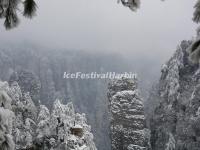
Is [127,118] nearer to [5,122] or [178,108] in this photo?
[178,108]

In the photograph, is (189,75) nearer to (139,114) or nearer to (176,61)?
(176,61)

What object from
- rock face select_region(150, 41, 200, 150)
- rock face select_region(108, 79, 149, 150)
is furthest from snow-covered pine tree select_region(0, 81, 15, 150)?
rock face select_region(108, 79, 149, 150)

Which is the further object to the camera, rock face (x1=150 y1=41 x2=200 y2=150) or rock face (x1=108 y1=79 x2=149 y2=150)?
rock face (x1=108 y1=79 x2=149 y2=150)

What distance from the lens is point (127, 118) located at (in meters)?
68.5

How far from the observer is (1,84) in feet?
25.2

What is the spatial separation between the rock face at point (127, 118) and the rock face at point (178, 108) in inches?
93.7

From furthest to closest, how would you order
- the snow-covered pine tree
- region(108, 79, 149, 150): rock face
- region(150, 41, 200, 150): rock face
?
region(108, 79, 149, 150): rock face → region(150, 41, 200, 150): rock face → the snow-covered pine tree

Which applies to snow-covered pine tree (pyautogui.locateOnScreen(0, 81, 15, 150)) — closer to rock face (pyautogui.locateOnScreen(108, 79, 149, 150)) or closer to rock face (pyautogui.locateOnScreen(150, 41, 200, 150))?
rock face (pyautogui.locateOnScreen(150, 41, 200, 150))

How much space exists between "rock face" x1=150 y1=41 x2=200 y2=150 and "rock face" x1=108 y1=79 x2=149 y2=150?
7.81ft

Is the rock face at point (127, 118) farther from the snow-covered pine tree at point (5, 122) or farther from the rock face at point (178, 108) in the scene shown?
the snow-covered pine tree at point (5, 122)

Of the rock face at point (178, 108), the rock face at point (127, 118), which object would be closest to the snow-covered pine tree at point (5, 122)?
the rock face at point (178, 108)

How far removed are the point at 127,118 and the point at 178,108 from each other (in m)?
6.52

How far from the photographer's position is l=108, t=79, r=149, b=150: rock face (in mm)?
66500

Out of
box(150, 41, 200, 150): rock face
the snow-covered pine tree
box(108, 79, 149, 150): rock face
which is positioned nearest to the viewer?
the snow-covered pine tree
